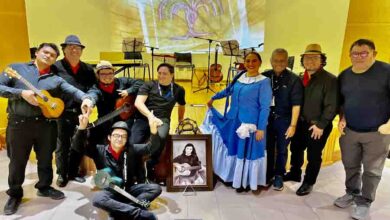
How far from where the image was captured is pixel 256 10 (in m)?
8.41

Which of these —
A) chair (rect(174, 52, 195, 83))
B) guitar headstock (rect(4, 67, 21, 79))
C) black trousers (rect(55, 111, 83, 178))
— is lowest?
black trousers (rect(55, 111, 83, 178))

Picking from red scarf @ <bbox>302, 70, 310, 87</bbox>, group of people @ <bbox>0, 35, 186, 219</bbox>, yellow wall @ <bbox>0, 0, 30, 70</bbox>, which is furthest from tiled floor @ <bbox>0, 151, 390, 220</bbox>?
yellow wall @ <bbox>0, 0, 30, 70</bbox>

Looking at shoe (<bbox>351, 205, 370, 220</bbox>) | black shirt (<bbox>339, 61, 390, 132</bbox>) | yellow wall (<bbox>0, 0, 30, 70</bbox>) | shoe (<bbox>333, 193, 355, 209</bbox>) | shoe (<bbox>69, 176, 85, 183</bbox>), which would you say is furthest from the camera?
yellow wall (<bbox>0, 0, 30, 70</bbox>)

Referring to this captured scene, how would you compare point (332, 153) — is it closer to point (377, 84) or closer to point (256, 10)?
point (377, 84)

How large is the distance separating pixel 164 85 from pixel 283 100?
123 centimetres

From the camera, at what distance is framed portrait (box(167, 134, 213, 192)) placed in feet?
11.2

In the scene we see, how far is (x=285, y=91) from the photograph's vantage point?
10.6ft

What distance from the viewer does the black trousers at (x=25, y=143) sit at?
2.88 metres

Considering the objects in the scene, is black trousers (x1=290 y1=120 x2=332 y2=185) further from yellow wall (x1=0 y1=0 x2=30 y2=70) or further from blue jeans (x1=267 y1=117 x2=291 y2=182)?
yellow wall (x1=0 y1=0 x2=30 y2=70)

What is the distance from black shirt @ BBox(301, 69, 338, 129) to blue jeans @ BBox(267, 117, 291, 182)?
245 millimetres

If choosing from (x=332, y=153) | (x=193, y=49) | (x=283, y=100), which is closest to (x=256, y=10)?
(x=193, y=49)

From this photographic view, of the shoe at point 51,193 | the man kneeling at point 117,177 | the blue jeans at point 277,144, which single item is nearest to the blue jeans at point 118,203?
the man kneeling at point 117,177

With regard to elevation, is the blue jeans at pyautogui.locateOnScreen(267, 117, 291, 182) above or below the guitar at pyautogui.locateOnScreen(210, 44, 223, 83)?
below

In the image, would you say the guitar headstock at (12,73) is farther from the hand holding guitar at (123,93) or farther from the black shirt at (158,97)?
the black shirt at (158,97)
